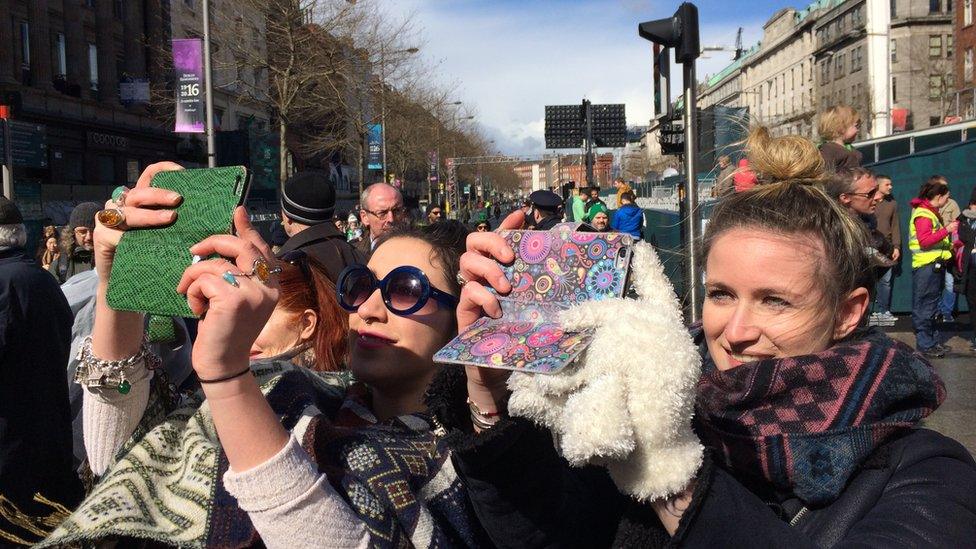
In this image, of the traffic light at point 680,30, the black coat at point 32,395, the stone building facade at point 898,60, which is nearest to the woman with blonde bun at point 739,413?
the black coat at point 32,395

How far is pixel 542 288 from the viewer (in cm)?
151

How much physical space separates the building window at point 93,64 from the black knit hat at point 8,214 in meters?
33.3

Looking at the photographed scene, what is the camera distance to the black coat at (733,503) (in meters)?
1.32

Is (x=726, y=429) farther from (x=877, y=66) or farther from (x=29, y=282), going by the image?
(x=877, y=66)

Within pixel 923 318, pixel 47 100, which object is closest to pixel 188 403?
pixel 923 318

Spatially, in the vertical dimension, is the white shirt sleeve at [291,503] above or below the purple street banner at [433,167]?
below

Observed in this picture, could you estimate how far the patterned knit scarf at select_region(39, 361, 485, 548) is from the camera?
4.90 feet

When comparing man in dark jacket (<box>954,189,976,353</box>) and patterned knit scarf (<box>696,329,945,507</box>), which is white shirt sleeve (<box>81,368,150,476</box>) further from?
man in dark jacket (<box>954,189,976,353</box>)

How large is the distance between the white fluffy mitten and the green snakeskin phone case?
26.5 inches

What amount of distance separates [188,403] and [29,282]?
2.03 m

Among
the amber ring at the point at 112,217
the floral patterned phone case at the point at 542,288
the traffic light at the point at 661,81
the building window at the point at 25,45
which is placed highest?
the building window at the point at 25,45

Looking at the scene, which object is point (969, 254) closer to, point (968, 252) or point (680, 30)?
point (968, 252)

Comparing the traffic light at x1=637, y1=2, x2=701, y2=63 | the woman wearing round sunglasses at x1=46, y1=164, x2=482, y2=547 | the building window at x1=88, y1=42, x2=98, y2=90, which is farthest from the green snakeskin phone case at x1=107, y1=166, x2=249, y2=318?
the building window at x1=88, y1=42, x2=98, y2=90

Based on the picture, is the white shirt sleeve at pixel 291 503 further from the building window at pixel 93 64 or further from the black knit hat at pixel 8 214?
the building window at pixel 93 64
